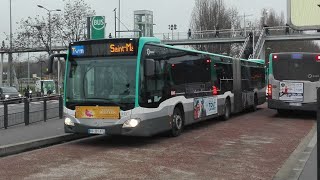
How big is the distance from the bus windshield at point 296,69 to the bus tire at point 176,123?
8215 mm

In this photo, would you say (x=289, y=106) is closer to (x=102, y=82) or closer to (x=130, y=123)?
(x=130, y=123)

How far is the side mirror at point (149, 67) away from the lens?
1218 cm

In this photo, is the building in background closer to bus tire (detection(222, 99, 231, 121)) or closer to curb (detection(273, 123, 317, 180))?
bus tire (detection(222, 99, 231, 121))

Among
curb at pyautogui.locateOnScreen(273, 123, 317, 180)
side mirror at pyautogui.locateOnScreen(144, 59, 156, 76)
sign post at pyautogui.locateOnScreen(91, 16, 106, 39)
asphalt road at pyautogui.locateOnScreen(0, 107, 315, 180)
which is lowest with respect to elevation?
curb at pyautogui.locateOnScreen(273, 123, 317, 180)

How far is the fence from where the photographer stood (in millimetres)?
15303

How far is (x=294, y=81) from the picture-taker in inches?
819

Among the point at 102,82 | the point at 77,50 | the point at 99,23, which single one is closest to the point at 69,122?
the point at 102,82

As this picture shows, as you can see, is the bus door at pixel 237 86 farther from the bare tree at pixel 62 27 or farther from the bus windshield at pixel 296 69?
the bare tree at pixel 62 27

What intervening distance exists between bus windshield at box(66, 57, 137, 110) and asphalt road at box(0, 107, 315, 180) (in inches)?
46.7

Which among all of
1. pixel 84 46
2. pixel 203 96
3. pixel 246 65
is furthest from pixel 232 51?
pixel 84 46

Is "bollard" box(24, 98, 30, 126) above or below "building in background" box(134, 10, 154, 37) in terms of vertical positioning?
below

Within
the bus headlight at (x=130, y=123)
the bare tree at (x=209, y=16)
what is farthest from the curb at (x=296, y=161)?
the bare tree at (x=209, y=16)

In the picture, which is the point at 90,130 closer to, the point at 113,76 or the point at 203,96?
the point at 113,76

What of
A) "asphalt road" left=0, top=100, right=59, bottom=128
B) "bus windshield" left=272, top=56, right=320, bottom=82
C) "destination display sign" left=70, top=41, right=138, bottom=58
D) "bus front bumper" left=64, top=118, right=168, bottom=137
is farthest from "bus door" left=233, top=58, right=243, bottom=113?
"destination display sign" left=70, top=41, right=138, bottom=58
